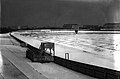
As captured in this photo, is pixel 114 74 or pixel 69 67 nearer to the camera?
pixel 114 74

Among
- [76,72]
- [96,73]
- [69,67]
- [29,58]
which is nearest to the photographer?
[96,73]

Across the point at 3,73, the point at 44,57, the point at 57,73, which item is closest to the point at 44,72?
the point at 57,73

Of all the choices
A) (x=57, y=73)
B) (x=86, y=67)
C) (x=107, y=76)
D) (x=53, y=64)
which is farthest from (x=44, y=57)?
(x=107, y=76)

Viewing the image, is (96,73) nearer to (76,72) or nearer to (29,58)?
(76,72)

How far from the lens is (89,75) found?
9094 mm

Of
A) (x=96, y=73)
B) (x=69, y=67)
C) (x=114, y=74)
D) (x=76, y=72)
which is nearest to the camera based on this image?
(x=114, y=74)

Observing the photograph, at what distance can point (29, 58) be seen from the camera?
45.2 ft

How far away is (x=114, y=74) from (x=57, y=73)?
9.61 feet

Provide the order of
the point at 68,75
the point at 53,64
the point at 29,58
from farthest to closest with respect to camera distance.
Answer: the point at 29,58, the point at 53,64, the point at 68,75

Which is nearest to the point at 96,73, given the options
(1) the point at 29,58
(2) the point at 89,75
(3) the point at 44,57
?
(2) the point at 89,75

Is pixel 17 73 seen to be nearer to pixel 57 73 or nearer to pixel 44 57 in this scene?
pixel 57 73

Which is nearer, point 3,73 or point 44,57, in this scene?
point 3,73

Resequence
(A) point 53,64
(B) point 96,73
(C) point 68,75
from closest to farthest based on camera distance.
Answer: (B) point 96,73
(C) point 68,75
(A) point 53,64

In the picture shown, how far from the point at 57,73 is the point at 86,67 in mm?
1352
